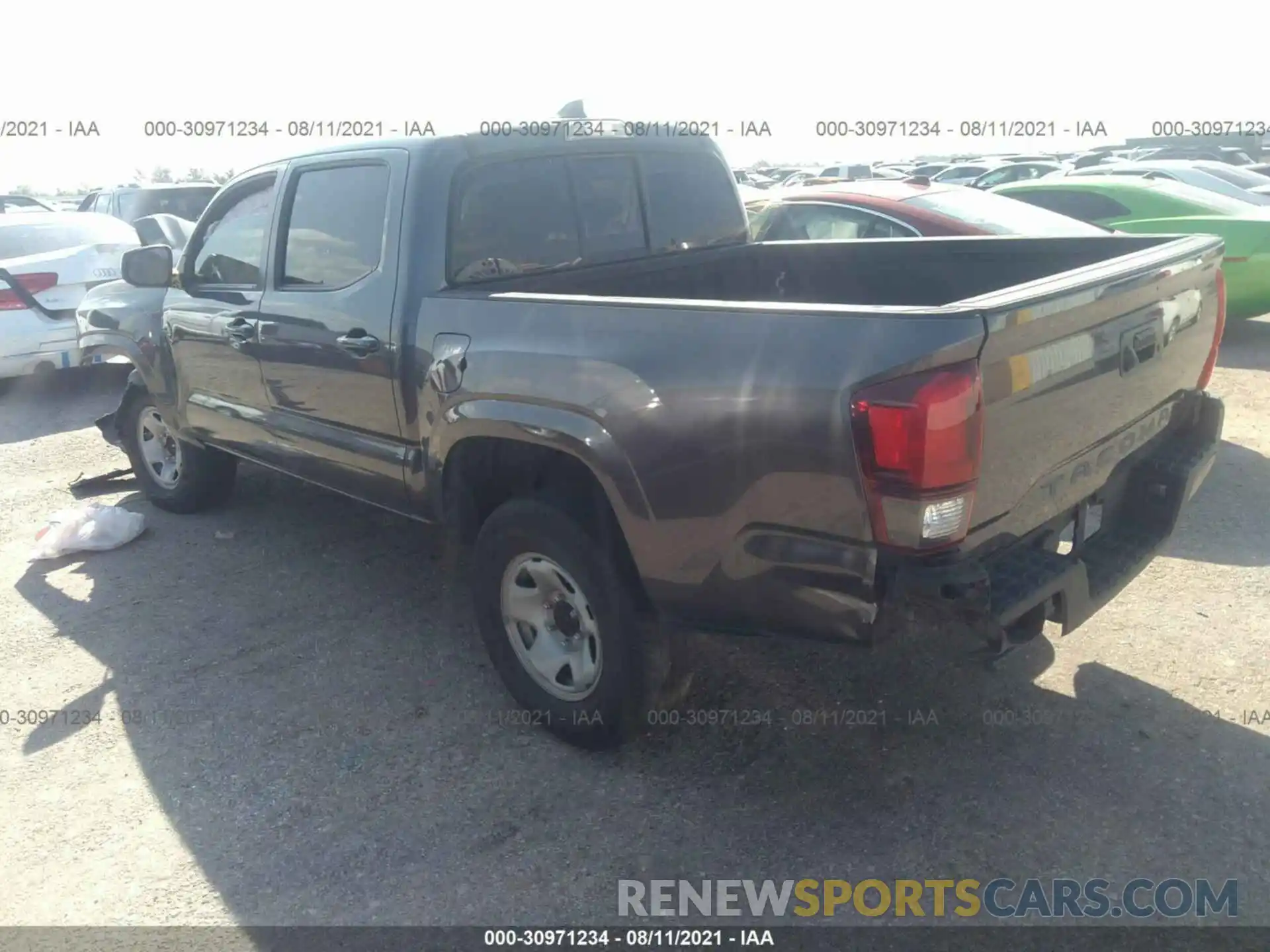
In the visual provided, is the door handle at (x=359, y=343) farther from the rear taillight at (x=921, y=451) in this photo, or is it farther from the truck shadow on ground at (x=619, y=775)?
the rear taillight at (x=921, y=451)

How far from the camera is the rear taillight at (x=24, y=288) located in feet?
26.9

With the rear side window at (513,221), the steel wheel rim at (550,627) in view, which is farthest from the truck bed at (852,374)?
the steel wheel rim at (550,627)

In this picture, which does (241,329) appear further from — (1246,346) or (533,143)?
(1246,346)

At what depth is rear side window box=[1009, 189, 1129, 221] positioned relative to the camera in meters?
8.34

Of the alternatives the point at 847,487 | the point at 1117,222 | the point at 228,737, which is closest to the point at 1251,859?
the point at 847,487

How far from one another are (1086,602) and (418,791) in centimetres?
204

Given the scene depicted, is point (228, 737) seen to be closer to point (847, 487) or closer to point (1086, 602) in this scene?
point (847, 487)

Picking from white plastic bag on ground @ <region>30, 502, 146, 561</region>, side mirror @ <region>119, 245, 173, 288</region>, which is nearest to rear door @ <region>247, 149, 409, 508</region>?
side mirror @ <region>119, 245, 173, 288</region>

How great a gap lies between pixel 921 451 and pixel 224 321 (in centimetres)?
340

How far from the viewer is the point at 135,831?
3102 millimetres

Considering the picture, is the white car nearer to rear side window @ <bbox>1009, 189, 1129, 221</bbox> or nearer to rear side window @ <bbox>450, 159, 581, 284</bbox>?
rear side window @ <bbox>450, 159, 581, 284</bbox>

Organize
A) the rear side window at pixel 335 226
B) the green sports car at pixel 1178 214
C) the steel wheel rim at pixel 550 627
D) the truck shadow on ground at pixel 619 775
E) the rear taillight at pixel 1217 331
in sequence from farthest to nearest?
the green sports car at pixel 1178 214, the rear side window at pixel 335 226, the rear taillight at pixel 1217 331, the steel wheel rim at pixel 550 627, the truck shadow on ground at pixel 619 775

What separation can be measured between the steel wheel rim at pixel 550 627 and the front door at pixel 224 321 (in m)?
1.72

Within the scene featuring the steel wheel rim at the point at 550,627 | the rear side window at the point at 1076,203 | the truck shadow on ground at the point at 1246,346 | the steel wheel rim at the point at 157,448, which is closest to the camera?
the steel wheel rim at the point at 550,627
